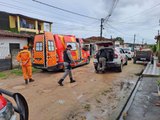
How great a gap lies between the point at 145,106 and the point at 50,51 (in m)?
6.81

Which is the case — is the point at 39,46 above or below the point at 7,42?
below

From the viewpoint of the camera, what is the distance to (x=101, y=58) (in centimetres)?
1100

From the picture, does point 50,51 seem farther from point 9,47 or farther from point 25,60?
point 9,47

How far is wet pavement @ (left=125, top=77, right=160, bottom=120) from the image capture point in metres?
4.34

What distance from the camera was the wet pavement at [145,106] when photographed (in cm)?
434

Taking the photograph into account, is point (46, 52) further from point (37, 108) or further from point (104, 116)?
point (104, 116)

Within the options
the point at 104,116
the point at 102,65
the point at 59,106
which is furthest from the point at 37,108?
the point at 102,65

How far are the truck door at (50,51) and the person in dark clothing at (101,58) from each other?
9.67 feet

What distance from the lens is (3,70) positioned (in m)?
12.1

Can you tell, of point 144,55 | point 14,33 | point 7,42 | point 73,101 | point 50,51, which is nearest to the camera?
point 73,101

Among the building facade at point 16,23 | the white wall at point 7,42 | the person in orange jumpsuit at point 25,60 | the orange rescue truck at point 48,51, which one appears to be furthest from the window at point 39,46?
the building facade at point 16,23

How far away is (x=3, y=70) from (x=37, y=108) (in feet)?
27.2

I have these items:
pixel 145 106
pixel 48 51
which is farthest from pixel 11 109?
pixel 48 51

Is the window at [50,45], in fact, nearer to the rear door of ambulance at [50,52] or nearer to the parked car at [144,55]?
the rear door of ambulance at [50,52]
